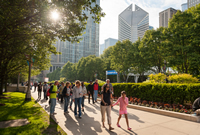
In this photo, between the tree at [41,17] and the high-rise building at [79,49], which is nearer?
the tree at [41,17]

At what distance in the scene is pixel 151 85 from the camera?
10633 millimetres

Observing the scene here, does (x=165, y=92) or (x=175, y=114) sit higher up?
(x=165, y=92)

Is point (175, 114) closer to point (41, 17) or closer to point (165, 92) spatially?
point (165, 92)

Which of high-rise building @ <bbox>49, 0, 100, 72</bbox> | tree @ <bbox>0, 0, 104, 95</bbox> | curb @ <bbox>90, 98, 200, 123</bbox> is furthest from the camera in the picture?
high-rise building @ <bbox>49, 0, 100, 72</bbox>

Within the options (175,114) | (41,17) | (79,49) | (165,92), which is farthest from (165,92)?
(79,49)

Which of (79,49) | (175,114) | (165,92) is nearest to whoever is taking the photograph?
(175,114)

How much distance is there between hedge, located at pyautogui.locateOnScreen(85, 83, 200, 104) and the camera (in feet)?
26.5

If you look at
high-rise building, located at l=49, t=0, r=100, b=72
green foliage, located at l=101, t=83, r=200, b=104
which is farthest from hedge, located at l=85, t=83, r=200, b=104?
high-rise building, located at l=49, t=0, r=100, b=72

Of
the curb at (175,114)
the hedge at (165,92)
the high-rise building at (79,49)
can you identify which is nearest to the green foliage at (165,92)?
the hedge at (165,92)

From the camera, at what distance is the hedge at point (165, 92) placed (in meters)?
8.06

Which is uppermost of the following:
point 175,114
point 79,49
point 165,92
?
point 79,49

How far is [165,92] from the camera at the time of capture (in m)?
9.41

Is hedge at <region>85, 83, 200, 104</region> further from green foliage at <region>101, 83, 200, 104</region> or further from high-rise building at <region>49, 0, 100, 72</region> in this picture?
high-rise building at <region>49, 0, 100, 72</region>

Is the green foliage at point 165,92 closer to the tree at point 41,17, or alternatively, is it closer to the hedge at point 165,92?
the hedge at point 165,92
